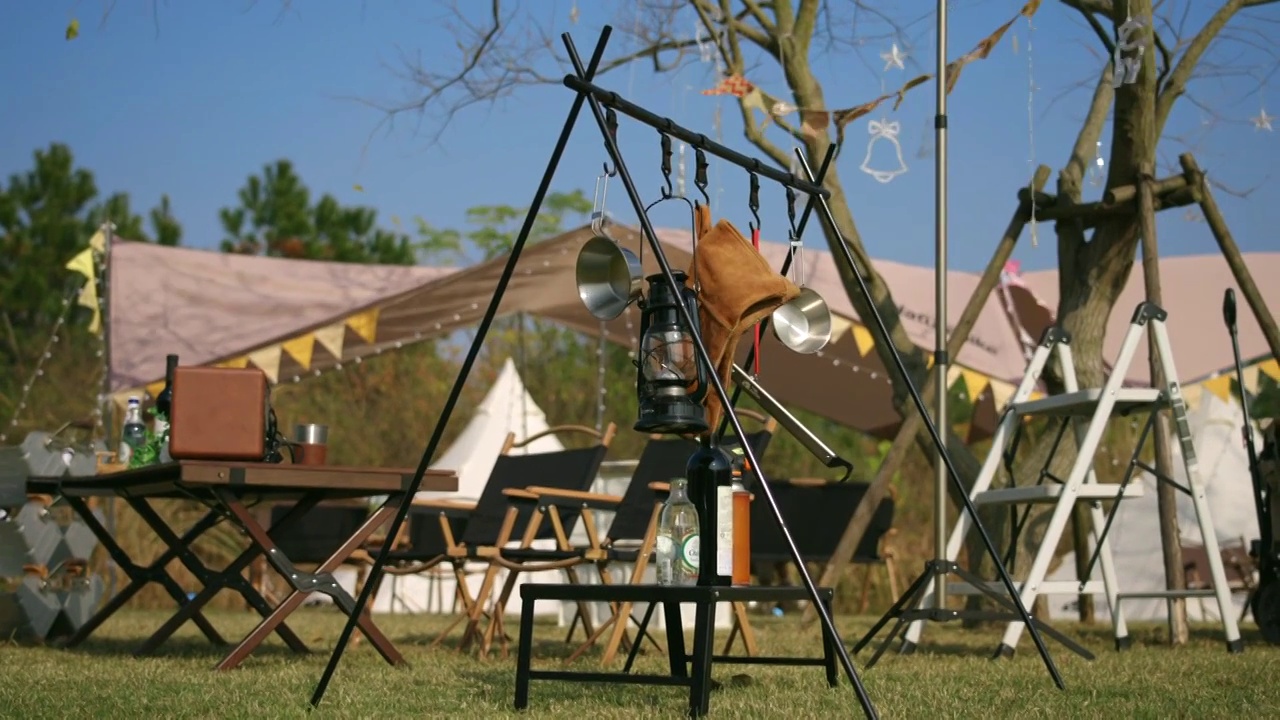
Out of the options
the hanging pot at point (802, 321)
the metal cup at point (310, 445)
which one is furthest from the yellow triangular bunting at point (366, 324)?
the hanging pot at point (802, 321)

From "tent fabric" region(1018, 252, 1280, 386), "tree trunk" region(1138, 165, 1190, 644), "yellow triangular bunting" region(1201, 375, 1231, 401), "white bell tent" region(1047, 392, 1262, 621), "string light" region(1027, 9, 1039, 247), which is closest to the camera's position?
"tree trunk" region(1138, 165, 1190, 644)

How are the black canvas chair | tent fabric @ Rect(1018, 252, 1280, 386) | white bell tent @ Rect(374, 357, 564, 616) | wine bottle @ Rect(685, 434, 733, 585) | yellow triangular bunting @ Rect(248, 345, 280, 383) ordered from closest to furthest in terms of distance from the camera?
1. wine bottle @ Rect(685, 434, 733, 585)
2. the black canvas chair
3. yellow triangular bunting @ Rect(248, 345, 280, 383)
4. tent fabric @ Rect(1018, 252, 1280, 386)
5. white bell tent @ Rect(374, 357, 564, 616)

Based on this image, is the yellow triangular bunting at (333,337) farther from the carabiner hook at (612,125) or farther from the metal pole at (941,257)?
the carabiner hook at (612,125)

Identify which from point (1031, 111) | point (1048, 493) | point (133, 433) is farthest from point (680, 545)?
point (133, 433)

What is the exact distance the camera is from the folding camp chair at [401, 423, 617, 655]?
16.4ft

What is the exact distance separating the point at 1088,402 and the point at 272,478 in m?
2.61

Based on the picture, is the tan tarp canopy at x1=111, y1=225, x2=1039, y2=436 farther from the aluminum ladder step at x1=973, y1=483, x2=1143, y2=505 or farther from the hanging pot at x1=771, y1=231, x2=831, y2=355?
the hanging pot at x1=771, y1=231, x2=831, y2=355

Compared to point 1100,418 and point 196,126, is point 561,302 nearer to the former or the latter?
point 1100,418

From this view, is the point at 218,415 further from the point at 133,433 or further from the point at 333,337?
the point at 333,337

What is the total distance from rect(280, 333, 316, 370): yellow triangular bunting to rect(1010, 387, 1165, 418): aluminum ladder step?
17.1ft

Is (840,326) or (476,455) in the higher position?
(840,326)

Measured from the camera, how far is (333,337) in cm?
916

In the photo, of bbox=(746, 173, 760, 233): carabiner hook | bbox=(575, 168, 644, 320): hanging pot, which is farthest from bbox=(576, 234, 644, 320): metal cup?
bbox=(746, 173, 760, 233): carabiner hook

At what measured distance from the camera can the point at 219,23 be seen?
14891 mm
